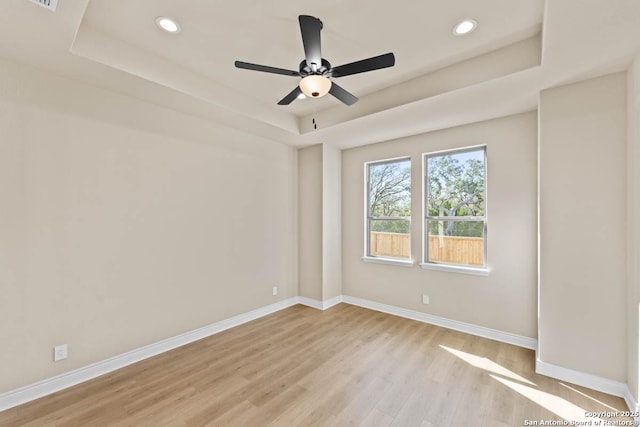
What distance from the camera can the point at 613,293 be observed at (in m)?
2.31

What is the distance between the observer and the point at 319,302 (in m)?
4.48

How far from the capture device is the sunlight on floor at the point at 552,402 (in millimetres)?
2064

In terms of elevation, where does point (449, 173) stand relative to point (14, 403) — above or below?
above

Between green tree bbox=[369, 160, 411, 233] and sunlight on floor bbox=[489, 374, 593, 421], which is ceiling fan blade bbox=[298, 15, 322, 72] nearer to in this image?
green tree bbox=[369, 160, 411, 233]

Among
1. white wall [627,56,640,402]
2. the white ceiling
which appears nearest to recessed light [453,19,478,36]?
the white ceiling

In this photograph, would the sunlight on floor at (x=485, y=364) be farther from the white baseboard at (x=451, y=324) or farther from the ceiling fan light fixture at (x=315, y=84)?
the ceiling fan light fixture at (x=315, y=84)

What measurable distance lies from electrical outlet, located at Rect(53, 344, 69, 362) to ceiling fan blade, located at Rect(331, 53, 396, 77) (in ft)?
10.5

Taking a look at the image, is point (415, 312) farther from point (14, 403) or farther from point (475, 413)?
point (14, 403)

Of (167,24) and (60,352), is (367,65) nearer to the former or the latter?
(167,24)

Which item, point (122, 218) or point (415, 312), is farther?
point (415, 312)

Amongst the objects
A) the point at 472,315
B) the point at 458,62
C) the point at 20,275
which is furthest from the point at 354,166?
the point at 20,275

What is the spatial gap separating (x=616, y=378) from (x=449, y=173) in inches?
99.4

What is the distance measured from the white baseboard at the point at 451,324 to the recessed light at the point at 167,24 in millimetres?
4156

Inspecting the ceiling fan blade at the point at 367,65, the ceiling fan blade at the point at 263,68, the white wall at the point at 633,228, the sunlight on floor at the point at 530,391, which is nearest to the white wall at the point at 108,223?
the ceiling fan blade at the point at 263,68
